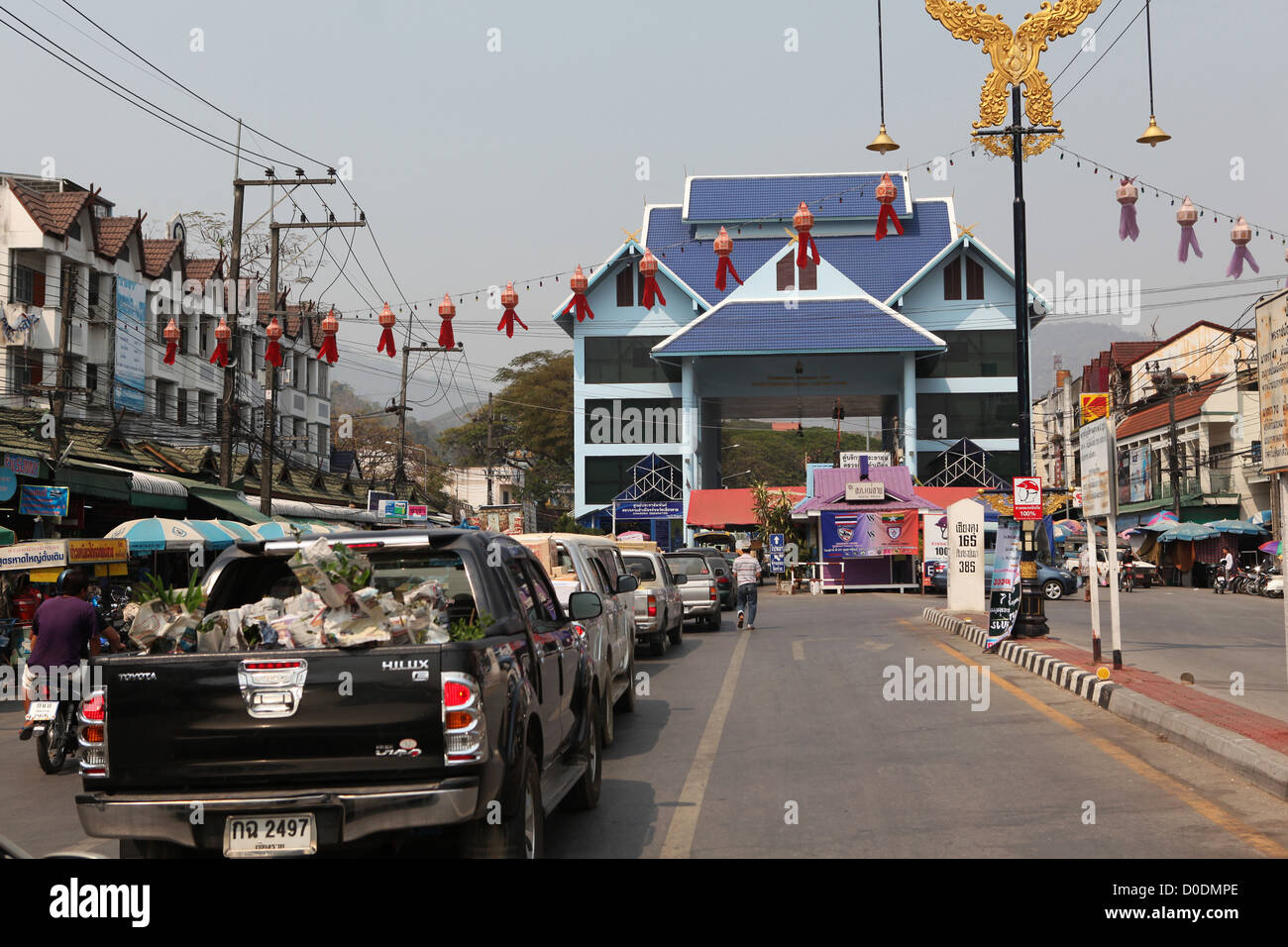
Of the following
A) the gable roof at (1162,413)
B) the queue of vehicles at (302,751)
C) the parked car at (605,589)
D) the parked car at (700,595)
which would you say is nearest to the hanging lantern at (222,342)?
the parked car at (700,595)

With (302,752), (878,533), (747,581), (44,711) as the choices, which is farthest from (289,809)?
(878,533)

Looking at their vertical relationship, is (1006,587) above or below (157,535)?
below

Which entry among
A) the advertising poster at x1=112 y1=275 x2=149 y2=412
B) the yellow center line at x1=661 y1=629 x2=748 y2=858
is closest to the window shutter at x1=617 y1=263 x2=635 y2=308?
the advertising poster at x1=112 y1=275 x2=149 y2=412

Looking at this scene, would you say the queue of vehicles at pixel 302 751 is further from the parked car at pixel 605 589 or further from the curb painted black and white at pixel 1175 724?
the curb painted black and white at pixel 1175 724

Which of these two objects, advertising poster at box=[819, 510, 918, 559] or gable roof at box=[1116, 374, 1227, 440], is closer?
advertising poster at box=[819, 510, 918, 559]

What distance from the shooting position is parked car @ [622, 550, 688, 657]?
1920 cm

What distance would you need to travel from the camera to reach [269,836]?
17.4 feet

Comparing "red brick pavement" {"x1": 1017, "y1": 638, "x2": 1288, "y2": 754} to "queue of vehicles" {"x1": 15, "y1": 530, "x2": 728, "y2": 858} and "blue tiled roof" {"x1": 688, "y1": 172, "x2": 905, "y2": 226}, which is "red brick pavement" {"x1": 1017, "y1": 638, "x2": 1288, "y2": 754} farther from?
"blue tiled roof" {"x1": 688, "y1": 172, "x2": 905, "y2": 226}

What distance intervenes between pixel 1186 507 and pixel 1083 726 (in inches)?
2038

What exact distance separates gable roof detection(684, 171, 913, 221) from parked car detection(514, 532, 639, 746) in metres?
49.3

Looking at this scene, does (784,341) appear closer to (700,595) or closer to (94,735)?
(700,595)

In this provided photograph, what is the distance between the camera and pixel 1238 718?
1066 cm

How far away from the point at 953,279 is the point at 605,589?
49267 mm
